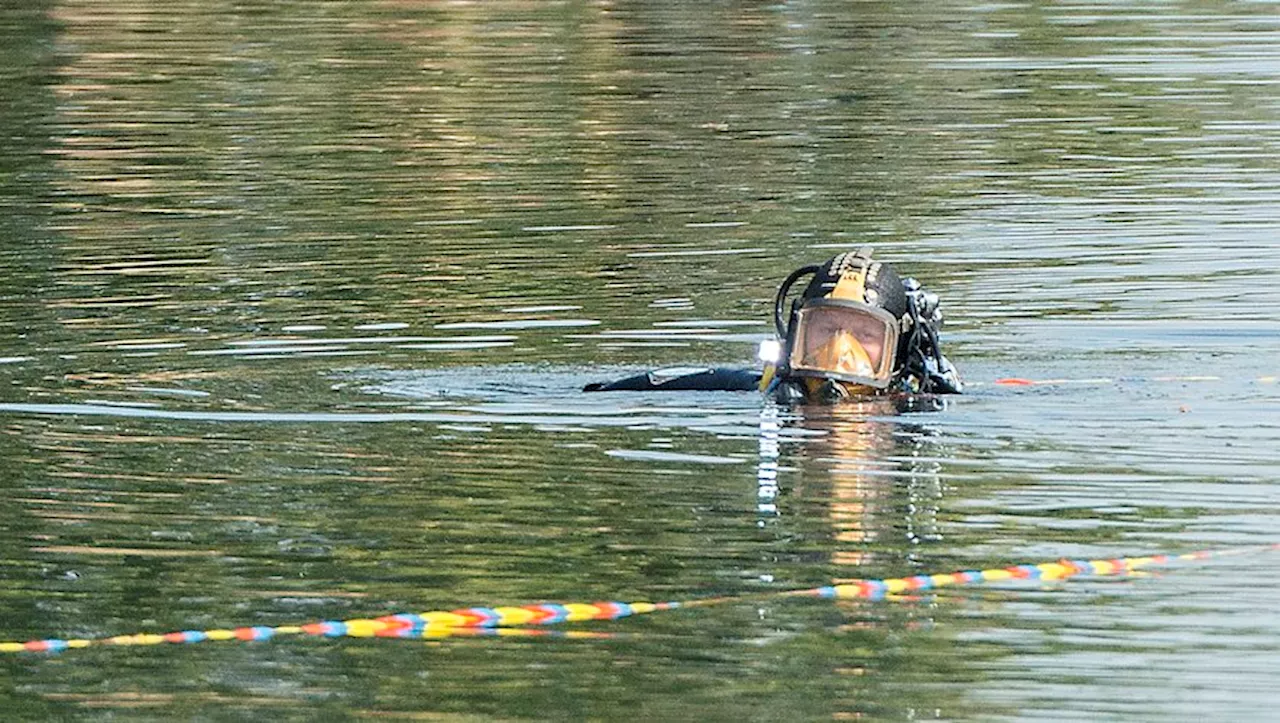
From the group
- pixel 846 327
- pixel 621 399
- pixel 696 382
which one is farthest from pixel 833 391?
pixel 621 399

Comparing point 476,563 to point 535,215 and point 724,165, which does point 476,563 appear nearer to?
point 535,215

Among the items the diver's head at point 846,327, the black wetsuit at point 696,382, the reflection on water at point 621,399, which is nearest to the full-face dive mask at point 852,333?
the diver's head at point 846,327

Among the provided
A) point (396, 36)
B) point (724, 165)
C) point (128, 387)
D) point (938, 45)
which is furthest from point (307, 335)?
point (396, 36)

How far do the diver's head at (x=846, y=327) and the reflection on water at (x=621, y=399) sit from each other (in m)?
0.24

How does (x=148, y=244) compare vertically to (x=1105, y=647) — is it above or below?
below

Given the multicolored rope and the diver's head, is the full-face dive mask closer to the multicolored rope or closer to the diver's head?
the diver's head

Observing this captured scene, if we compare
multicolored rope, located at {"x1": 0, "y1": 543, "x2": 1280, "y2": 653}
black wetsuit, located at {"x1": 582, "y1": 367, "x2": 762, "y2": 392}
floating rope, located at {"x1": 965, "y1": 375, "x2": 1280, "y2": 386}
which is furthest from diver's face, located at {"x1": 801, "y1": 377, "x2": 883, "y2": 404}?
multicolored rope, located at {"x1": 0, "y1": 543, "x2": 1280, "y2": 653}

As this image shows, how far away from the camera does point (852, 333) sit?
49.3 ft

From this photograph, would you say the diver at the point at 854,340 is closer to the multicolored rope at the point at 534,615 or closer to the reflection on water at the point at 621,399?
the reflection on water at the point at 621,399

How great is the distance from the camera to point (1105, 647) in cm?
1032

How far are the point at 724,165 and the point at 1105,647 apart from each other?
19.3 metres

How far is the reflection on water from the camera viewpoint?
1025 cm

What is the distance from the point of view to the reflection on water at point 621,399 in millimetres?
10250

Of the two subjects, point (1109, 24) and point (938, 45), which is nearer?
point (938, 45)
